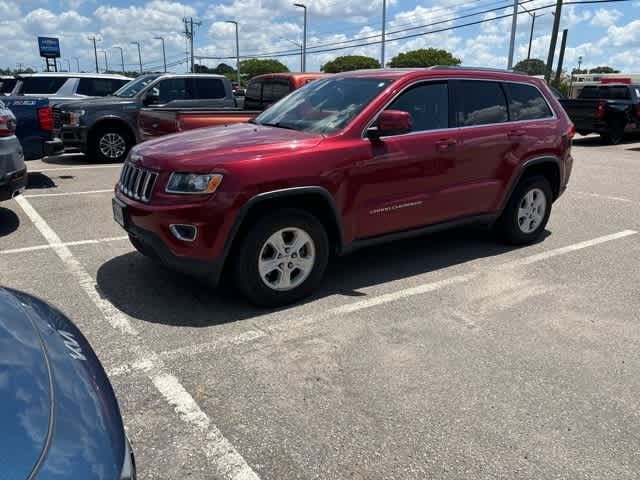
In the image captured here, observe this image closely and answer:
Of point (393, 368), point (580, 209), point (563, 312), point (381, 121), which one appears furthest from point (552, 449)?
point (580, 209)

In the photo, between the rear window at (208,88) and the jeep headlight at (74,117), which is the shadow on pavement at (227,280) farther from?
the rear window at (208,88)

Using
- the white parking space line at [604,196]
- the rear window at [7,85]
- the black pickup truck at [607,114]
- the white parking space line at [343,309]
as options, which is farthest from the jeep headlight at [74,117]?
the black pickup truck at [607,114]

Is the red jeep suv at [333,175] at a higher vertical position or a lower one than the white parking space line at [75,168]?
higher

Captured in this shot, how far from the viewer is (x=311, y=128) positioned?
4.48 meters

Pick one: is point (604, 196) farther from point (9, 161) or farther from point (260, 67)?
point (260, 67)

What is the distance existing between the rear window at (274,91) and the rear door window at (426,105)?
16.3 feet

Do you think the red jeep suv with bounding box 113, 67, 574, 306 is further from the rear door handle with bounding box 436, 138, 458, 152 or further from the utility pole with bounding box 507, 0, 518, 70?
the utility pole with bounding box 507, 0, 518, 70

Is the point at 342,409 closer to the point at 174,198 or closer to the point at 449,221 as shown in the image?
the point at 174,198

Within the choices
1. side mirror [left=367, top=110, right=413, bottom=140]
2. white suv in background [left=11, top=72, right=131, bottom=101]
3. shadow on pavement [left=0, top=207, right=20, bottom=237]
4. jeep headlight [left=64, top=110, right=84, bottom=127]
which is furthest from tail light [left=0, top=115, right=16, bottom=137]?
white suv in background [left=11, top=72, right=131, bottom=101]

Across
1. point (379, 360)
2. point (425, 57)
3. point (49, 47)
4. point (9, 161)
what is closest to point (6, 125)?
point (9, 161)

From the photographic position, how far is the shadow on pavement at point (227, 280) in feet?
13.2

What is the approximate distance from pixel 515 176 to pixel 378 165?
1.84 m

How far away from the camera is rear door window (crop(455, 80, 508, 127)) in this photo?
5.04 meters

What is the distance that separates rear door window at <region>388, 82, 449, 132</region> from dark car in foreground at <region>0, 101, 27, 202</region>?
407cm
